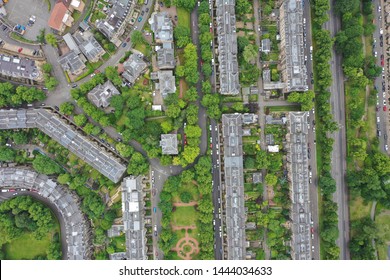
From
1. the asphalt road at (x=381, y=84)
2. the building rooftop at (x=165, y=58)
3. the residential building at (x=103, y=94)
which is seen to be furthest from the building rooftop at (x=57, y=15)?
the asphalt road at (x=381, y=84)

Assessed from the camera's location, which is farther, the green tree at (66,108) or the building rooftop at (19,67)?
the green tree at (66,108)

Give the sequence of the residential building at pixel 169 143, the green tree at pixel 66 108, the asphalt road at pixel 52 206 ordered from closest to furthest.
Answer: the residential building at pixel 169 143
the green tree at pixel 66 108
the asphalt road at pixel 52 206

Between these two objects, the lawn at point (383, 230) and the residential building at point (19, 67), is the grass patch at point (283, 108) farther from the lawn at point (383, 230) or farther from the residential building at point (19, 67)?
the residential building at point (19, 67)

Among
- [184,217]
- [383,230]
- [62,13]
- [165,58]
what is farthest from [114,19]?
[383,230]

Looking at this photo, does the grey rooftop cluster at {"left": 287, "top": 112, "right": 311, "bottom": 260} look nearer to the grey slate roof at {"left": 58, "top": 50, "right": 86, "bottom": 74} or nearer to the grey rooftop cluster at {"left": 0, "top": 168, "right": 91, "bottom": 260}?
the grey slate roof at {"left": 58, "top": 50, "right": 86, "bottom": 74}

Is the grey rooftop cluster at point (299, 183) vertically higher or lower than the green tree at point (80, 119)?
lower

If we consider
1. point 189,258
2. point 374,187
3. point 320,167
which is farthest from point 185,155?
point 374,187

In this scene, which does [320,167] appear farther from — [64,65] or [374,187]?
[64,65]

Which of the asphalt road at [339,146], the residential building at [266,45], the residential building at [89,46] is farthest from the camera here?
the asphalt road at [339,146]

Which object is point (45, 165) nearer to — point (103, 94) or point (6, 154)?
point (6, 154)
